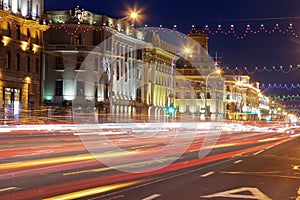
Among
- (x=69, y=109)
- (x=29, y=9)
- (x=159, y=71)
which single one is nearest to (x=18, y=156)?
(x=29, y=9)

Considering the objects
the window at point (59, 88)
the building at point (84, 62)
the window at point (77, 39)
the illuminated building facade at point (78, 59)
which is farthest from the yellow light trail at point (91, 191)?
the window at point (77, 39)

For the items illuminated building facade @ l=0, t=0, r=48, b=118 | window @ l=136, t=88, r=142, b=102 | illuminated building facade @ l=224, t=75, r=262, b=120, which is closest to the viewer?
illuminated building facade @ l=0, t=0, r=48, b=118

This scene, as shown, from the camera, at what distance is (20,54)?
62469mm

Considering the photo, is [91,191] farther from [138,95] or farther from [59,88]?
[138,95]

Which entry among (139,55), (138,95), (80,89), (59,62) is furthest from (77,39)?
(138,95)

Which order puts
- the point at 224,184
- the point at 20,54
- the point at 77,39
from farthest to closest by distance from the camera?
1. the point at 77,39
2. the point at 20,54
3. the point at 224,184

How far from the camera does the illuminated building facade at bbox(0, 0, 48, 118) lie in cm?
5875

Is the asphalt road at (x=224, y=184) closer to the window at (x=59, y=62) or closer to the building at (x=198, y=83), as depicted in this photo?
the window at (x=59, y=62)

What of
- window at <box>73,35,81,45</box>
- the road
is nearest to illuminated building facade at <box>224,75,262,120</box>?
window at <box>73,35,81,45</box>

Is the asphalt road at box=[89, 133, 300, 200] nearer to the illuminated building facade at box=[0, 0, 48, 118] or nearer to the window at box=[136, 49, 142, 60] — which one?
the illuminated building facade at box=[0, 0, 48, 118]

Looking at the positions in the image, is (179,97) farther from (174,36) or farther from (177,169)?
(177,169)

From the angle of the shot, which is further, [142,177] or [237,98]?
[237,98]

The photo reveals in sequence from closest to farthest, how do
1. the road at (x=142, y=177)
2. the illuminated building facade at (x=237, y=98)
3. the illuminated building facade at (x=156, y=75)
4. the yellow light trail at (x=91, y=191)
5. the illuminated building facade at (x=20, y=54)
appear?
the yellow light trail at (x=91, y=191)
the road at (x=142, y=177)
the illuminated building facade at (x=20, y=54)
the illuminated building facade at (x=156, y=75)
the illuminated building facade at (x=237, y=98)

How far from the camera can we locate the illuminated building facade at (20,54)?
58750 millimetres
